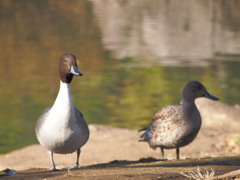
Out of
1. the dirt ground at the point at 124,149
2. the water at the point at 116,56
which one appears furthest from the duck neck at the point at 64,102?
the water at the point at 116,56

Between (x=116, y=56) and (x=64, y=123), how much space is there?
17130 millimetres

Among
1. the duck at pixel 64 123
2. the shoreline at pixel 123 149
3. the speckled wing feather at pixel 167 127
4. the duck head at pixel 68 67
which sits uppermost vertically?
the duck head at pixel 68 67

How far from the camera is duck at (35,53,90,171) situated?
273 inches

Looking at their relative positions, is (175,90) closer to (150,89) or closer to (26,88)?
(150,89)

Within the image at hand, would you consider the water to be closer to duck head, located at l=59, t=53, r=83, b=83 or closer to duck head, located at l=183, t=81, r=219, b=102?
duck head, located at l=183, t=81, r=219, b=102

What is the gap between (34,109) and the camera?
15.6 meters

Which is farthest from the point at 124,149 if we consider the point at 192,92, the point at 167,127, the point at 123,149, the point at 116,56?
the point at 116,56

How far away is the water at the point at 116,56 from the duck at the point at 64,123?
5.81 meters

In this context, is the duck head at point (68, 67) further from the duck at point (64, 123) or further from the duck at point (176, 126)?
the duck at point (176, 126)

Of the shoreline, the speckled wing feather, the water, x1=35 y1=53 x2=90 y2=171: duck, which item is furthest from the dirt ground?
x1=35 y1=53 x2=90 y2=171: duck

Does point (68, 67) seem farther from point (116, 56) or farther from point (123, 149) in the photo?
point (116, 56)

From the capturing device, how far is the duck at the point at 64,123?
6.94 metres

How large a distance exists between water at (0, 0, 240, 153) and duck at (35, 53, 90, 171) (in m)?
5.81

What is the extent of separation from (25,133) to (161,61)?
9.87m
